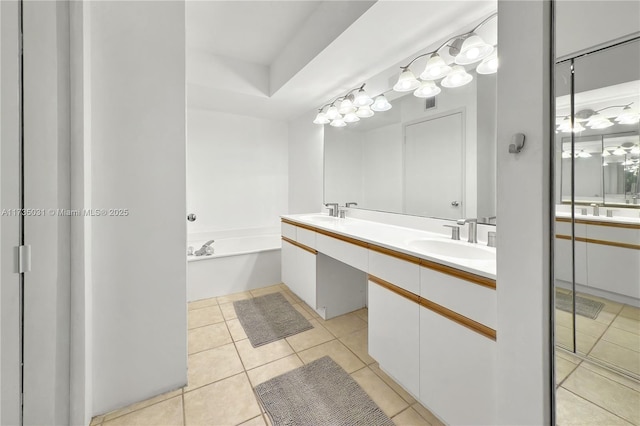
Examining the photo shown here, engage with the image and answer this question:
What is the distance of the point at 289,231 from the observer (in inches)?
108

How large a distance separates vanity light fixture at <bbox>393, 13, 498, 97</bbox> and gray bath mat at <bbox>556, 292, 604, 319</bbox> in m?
1.17

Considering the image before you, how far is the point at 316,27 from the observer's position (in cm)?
201

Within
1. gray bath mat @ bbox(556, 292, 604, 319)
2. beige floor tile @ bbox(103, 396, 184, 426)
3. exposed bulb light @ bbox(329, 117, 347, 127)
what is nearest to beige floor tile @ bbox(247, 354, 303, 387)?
beige floor tile @ bbox(103, 396, 184, 426)

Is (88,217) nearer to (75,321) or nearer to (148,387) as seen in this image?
(75,321)

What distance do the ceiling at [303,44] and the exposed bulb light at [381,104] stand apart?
0.11m

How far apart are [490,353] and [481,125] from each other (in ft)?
4.15

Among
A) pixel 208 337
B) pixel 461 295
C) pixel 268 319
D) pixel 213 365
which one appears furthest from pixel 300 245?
pixel 461 295

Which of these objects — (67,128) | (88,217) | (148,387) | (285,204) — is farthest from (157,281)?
(285,204)

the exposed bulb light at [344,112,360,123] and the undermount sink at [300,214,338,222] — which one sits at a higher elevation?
the exposed bulb light at [344,112,360,123]

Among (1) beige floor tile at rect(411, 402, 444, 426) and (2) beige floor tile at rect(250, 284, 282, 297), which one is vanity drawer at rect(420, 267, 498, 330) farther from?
(2) beige floor tile at rect(250, 284, 282, 297)

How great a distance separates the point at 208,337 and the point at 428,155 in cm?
226

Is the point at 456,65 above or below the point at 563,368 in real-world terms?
above

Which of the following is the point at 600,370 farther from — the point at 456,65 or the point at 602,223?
A: the point at 456,65

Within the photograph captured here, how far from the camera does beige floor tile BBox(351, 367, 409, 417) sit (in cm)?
139
